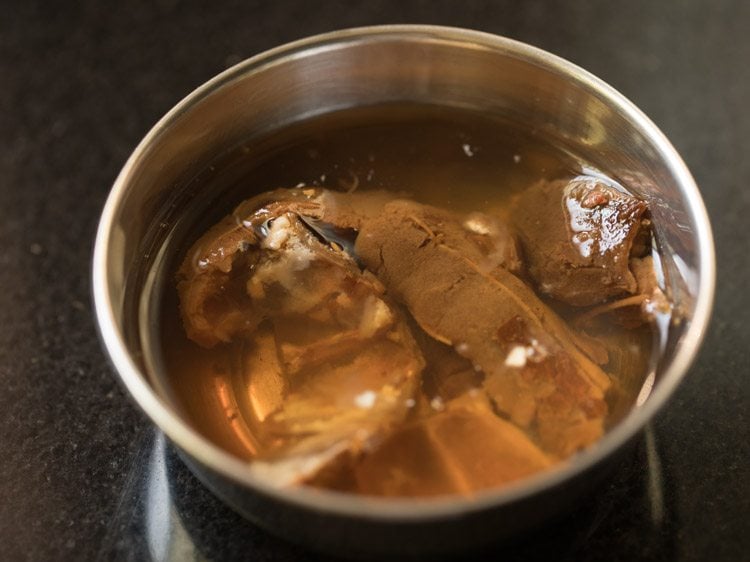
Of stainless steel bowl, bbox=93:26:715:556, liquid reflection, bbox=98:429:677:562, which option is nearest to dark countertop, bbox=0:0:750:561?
liquid reflection, bbox=98:429:677:562

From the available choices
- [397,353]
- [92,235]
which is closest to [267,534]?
[397,353]

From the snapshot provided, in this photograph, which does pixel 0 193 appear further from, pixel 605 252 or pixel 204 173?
pixel 605 252

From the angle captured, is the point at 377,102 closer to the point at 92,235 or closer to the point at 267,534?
the point at 92,235

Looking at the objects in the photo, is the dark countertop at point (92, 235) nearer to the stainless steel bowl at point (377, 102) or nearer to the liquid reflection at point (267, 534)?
the liquid reflection at point (267, 534)

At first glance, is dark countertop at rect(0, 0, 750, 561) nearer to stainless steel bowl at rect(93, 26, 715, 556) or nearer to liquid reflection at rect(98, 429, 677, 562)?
liquid reflection at rect(98, 429, 677, 562)

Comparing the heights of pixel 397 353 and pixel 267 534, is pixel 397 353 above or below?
above

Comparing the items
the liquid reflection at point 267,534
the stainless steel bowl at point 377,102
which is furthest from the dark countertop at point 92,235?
the stainless steel bowl at point 377,102
